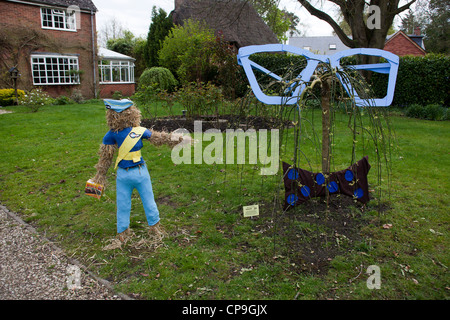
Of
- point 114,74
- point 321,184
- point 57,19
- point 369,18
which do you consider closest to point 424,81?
point 369,18

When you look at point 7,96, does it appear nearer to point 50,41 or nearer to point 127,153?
A: point 50,41

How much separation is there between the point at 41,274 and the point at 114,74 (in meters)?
22.5

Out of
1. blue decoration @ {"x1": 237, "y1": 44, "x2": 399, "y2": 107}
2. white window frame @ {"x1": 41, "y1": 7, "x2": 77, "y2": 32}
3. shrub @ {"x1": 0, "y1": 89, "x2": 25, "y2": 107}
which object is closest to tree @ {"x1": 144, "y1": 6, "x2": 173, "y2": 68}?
white window frame @ {"x1": 41, "y1": 7, "x2": 77, "y2": 32}

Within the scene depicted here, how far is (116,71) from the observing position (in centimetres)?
2331

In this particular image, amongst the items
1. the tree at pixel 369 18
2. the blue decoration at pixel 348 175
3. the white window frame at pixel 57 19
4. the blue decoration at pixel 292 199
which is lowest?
the blue decoration at pixel 292 199

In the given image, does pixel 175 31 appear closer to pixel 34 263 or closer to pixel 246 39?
pixel 246 39

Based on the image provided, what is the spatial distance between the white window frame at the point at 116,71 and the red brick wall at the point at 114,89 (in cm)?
24

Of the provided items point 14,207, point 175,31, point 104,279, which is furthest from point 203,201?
point 175,31

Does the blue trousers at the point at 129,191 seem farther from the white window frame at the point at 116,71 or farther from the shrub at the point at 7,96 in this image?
the white window frame at the point at 116,71

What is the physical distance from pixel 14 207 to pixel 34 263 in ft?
5.70

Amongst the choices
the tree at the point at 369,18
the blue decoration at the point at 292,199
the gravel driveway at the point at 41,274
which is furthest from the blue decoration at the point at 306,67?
the tree at the point at 369,18

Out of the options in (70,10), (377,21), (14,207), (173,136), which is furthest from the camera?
(70,10)

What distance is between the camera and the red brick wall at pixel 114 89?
21.1m
